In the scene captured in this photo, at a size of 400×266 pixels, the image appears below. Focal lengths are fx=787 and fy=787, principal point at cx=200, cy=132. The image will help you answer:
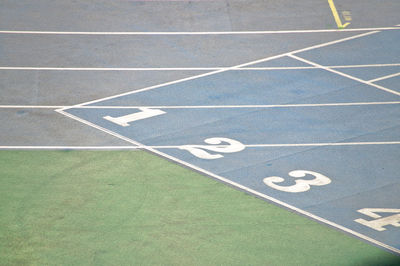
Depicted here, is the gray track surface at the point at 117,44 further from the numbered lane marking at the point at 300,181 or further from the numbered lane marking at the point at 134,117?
the numbered lane marking at the point at 300,181

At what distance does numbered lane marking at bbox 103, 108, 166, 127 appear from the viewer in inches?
734

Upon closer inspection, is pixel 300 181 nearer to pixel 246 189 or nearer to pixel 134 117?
pixel 246 189

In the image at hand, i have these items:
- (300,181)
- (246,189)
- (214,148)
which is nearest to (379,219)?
(300,181)

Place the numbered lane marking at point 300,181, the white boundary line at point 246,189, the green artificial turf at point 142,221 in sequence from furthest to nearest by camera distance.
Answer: the numbered lane marking at point 300,181 < the white boundary line at point 246,189 < the green artificial turf at point 142,221

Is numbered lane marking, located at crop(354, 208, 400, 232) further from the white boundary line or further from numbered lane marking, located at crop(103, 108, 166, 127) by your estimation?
numbered lane marking, located at crop(103, 108, 166, 127)

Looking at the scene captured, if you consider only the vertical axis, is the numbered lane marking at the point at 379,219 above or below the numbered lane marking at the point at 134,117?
below

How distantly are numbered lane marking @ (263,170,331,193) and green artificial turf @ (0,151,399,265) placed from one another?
745mm

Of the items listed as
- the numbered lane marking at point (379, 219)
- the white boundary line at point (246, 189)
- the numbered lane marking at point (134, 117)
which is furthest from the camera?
the numbered lane marking at point (134, 117)

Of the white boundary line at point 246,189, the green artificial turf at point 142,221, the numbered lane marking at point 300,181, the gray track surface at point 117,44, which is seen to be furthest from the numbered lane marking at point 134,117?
the numbered lane marking at point 300,181

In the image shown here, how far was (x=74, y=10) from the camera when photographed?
25.6 m

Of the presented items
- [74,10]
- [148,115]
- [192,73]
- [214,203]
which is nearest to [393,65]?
[192,73]

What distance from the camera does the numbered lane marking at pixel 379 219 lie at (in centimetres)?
1422

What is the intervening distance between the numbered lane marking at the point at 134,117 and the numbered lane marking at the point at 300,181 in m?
4.13

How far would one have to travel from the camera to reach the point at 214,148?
56.9ft
